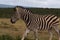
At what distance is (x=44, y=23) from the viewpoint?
876 centimetres

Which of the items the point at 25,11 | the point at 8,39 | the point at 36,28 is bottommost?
the point at 8,39

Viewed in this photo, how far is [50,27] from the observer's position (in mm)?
8875

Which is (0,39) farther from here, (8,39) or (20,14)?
(20,14)

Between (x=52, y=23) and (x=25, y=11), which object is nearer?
(x=25, y=11)

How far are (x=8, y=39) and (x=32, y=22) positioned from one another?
1.18 m

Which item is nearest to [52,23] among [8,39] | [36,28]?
[36,28]

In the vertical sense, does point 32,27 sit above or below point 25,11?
below

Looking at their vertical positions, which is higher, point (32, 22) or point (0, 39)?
point (32, 22)

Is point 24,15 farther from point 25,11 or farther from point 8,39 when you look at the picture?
point 8,39

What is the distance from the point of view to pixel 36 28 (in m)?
8.14

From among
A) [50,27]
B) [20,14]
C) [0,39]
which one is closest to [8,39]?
[0,39]

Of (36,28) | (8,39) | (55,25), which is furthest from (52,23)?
(8,39)

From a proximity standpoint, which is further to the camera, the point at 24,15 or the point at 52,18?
the point at 52,18

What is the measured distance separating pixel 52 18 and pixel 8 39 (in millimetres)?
1900
